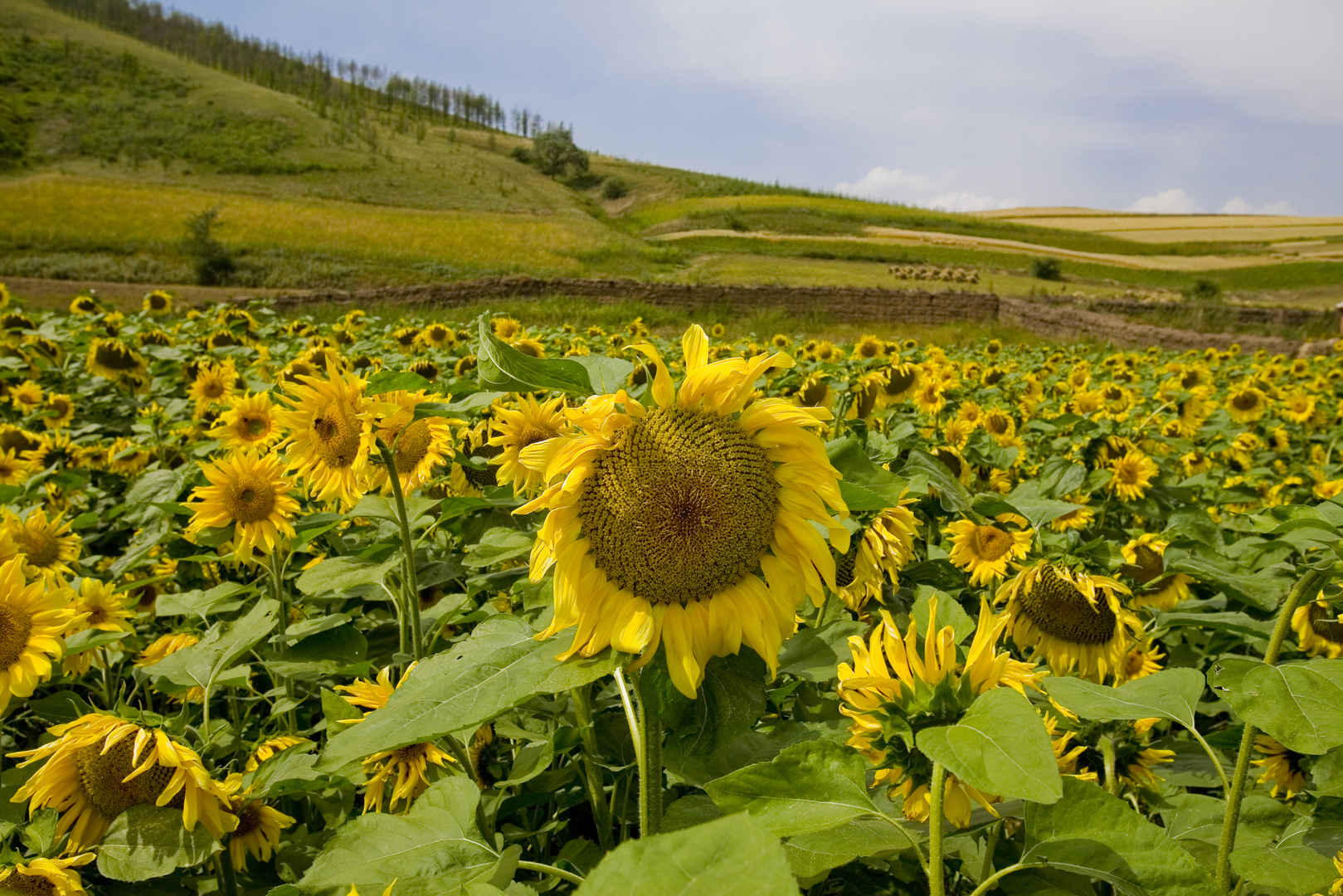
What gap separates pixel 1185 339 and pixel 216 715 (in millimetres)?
16755

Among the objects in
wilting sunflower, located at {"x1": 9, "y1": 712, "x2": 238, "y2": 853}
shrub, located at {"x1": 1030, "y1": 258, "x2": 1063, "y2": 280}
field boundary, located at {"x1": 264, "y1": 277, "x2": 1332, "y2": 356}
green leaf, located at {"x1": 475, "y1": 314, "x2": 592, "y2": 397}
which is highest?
shrub, located at {"x1": 1030, "y1": 258, "x2": 1063, "y2": 280}

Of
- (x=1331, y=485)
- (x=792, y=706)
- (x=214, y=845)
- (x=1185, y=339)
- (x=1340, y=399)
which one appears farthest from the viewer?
(x=1185, y=339)

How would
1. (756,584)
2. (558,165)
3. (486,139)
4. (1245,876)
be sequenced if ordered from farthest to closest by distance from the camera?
1. (486,139)
2. (558,165)
3. (1245,876)
4. (756,584)

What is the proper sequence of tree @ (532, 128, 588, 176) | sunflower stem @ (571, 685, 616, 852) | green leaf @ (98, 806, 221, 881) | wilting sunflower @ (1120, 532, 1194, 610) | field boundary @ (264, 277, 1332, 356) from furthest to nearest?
tree @ (532, 128, 588, 176) < field boundary @ (264, 277, 1332, 356) < wilting sunflower @ (1120, 532, 1194, 610) < sunflower stem @ (571, 685, 616, 852) < green leaf @ (98, 806, 221, 881)

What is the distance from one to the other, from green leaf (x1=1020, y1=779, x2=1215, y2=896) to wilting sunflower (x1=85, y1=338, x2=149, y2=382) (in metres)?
5.43

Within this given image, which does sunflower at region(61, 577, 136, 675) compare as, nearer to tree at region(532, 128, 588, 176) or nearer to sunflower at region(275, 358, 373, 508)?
sunflower at region(275, 358, 373, 508)

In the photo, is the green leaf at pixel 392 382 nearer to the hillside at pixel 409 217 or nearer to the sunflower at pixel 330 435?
the sunflower at pixel 330 435

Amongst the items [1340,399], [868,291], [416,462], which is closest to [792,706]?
[416,462]

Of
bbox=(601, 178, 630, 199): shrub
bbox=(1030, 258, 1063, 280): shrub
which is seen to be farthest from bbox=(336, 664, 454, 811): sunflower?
bbox=(601, 178, 630, 199): shrub

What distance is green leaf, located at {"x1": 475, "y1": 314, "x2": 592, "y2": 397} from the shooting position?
2.89 feet

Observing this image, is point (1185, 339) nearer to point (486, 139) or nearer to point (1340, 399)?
point (1340, 399)

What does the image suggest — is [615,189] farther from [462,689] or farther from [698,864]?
[698,864]

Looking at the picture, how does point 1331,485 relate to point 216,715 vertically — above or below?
above

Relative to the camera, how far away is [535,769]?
1311 millimetres
